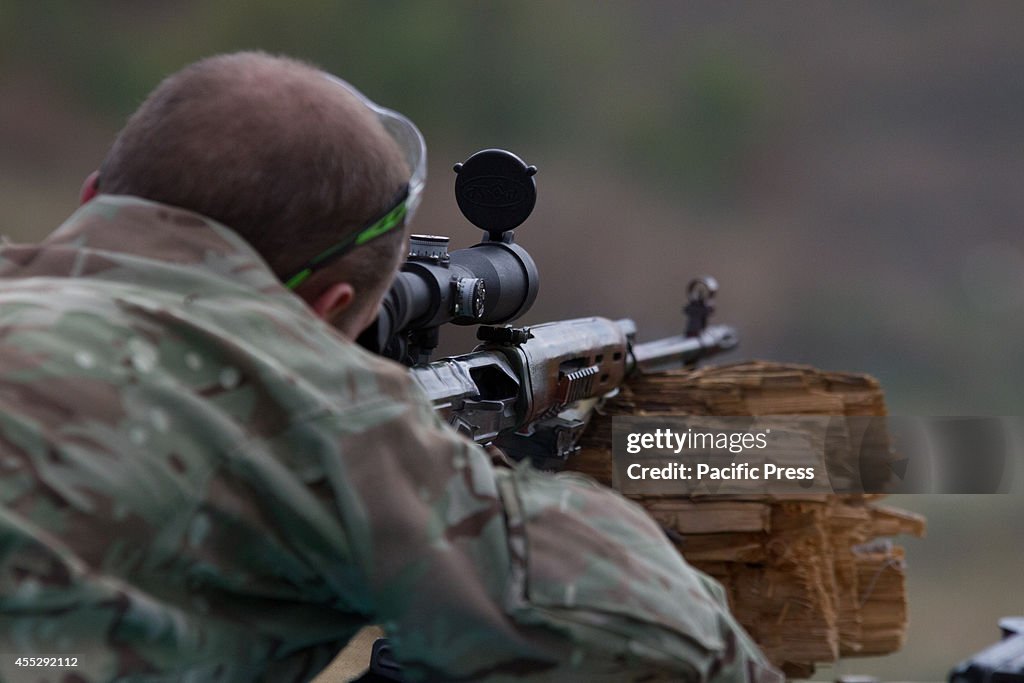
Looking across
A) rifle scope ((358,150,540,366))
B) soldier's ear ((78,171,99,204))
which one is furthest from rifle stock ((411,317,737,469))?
soldier's ear ((78,171,99,204))

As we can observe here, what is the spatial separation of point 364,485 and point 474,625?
13 cm

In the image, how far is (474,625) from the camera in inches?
33.2

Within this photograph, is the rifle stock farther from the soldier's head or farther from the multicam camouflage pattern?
the multicam camouflage pattern

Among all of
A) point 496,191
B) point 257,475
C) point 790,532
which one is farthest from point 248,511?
point 790,532

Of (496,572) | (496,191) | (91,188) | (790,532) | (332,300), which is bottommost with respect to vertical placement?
(790,532)

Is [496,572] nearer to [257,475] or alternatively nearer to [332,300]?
[257,475]

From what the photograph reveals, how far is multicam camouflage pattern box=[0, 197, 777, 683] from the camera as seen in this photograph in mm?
755

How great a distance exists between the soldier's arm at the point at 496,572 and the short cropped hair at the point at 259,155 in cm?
17

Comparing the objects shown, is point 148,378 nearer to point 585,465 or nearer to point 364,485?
point 364,485

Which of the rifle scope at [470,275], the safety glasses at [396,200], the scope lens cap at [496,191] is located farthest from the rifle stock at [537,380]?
the safety glasses at [396,200]

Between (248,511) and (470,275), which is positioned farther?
(470,275)

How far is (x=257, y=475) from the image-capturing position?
2.62 feet

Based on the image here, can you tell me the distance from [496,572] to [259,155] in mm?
379

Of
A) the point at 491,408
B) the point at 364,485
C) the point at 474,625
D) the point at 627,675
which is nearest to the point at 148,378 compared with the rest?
the point at 364,485
